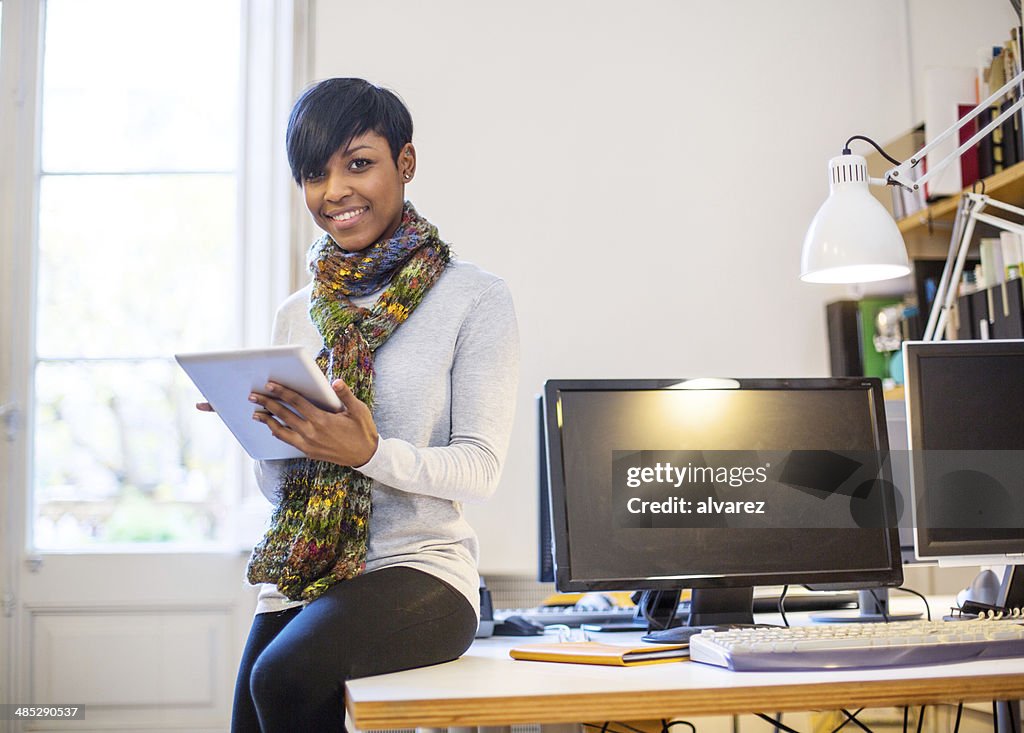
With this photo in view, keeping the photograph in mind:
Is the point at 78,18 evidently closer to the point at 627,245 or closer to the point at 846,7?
the point at 627,245

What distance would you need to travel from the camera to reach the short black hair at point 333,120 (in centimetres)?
135

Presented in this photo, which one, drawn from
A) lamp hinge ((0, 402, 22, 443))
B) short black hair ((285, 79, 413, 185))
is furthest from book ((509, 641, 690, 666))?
lamp hinge ((0, 402, 22, 443))

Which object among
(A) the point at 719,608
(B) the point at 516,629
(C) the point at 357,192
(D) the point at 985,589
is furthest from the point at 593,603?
(C) the point at 357,192

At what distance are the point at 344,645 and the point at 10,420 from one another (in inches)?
85.3

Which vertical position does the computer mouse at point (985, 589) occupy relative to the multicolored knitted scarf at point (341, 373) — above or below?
below

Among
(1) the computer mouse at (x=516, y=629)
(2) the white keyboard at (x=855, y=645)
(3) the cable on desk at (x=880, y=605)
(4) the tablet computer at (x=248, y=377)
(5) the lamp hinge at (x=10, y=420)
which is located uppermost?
(5) the lamp hinge at (x=10, y=420)

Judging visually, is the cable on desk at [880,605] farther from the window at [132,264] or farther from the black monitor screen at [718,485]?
the window at [132,264]

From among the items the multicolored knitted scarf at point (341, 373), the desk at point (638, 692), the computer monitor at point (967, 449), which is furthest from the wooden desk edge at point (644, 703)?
the computer monitor at point (967, 449)

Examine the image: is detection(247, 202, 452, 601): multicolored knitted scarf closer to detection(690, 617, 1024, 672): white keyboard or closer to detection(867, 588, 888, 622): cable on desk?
detection(690, 617, 1024, 672): white keyboard

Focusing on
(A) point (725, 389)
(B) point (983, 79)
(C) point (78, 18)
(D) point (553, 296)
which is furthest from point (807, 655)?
(C) point (78, 18)

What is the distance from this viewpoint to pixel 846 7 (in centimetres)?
311

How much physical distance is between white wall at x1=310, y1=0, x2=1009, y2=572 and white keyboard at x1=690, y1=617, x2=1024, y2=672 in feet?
5.86

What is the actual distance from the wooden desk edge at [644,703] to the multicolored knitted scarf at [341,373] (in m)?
0.27

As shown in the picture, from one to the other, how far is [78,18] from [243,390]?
244cm
